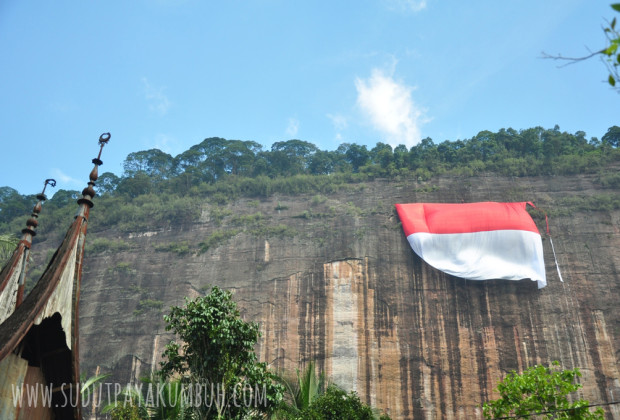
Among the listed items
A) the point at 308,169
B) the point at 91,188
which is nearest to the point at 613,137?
the point at 308,169

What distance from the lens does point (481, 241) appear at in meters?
26.9

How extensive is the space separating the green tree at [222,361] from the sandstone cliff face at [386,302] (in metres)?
14.1

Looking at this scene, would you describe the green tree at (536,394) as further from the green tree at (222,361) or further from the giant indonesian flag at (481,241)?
the giant indonesian flag at (481,241)

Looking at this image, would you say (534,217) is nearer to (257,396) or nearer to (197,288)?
(197,288)

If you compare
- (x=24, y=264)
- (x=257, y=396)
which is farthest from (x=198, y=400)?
(x=24, y=264)

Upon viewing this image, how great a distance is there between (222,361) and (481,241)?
18.8m

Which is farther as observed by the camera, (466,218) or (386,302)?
(466,218)

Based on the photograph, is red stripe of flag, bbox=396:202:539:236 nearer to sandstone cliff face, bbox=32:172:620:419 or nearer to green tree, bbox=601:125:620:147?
sandstone cliff face, bbox=32:172:620:419

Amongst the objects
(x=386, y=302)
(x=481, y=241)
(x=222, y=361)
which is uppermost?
(x=481, y=241)

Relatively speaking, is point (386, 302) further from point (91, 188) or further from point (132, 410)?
point (91, 188)

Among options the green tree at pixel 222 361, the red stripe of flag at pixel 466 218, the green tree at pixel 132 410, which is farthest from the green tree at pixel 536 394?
the red stripe of flag at pixel 466 218

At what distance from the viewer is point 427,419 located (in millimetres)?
23359

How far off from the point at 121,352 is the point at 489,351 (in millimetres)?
16612

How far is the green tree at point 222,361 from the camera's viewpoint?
1066 cm
